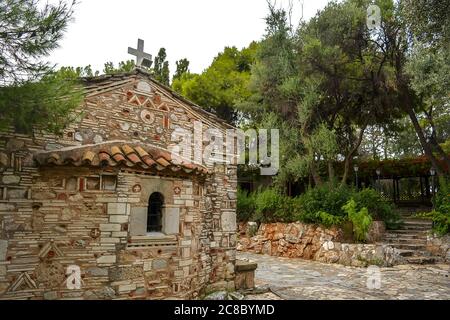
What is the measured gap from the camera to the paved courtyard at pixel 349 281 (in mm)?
7156

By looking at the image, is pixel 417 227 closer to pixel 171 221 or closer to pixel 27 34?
pixel 171 221

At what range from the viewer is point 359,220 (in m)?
11.1

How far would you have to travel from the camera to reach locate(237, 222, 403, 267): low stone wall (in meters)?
10.5

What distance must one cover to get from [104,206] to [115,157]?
764 millimetres

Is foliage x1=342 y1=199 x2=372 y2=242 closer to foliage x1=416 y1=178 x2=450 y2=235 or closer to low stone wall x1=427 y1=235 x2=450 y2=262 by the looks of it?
foliage x1=416 y1=178 x2=450 y2=235

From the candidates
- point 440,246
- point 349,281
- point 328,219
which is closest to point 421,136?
point 440,246

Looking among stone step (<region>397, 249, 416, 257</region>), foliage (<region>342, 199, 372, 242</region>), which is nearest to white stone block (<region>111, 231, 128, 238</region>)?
foliage (<region>342, 199, 372, 242</region>)

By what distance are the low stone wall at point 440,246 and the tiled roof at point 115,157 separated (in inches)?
372

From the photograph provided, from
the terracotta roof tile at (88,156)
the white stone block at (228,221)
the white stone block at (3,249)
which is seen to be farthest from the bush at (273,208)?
the white stone block at (3,249)

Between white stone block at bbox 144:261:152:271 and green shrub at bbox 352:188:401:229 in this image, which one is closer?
white stone block at bbox 144:261:152:271

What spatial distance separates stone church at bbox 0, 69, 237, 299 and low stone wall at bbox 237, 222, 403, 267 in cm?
619

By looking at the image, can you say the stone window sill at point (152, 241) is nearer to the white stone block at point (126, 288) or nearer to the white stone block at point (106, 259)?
the white stone block at point (106, 259)

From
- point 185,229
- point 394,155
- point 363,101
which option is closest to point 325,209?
point 363,101
